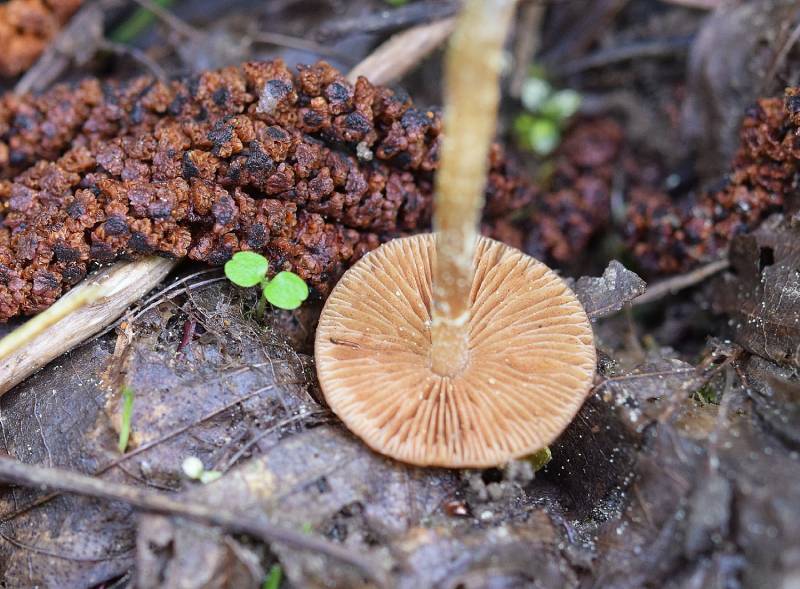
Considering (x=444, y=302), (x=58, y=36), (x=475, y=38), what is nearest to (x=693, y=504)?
(x=444, y=302)

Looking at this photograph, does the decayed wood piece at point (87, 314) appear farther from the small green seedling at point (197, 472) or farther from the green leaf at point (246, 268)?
the small green seedling at point (197, 472)

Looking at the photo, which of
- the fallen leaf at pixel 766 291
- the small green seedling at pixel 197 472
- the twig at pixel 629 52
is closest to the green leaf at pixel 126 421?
the small green seedling at pixel 197 472

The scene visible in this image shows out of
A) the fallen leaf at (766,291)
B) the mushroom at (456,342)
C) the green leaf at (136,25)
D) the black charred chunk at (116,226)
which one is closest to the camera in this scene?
the mushroom at (456,342)

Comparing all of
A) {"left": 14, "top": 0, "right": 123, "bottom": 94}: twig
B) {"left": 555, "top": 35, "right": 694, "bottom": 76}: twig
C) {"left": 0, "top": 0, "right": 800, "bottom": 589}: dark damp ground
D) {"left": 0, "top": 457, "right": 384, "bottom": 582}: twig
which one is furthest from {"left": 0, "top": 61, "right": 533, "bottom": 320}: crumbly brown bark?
{"left": 555, "top": 35, "right": 694, "bottom": 76}: twig

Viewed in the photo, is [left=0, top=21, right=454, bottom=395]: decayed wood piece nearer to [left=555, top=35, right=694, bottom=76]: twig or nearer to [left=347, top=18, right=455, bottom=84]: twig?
[left=347, top=18, right=455, bottom=84]: twig

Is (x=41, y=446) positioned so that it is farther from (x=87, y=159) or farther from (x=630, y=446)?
(x=630, y=446)

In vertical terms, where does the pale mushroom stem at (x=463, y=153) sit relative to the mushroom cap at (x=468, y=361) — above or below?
above
